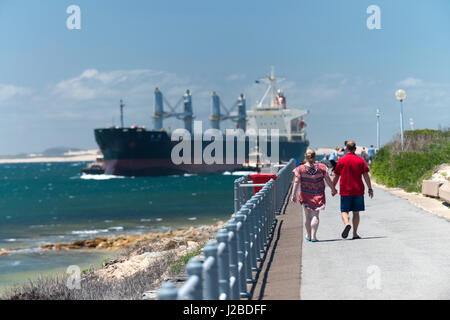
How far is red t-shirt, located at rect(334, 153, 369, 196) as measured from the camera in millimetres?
9734

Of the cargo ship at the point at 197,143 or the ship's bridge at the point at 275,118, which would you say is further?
the ship's bridge at the point at 275,118

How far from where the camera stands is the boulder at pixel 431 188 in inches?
653

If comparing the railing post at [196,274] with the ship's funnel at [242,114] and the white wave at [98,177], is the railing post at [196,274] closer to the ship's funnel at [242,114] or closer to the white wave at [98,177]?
the white wave at [98,177]

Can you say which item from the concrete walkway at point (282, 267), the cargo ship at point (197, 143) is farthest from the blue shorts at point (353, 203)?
the cargo ship at point (197, 143)

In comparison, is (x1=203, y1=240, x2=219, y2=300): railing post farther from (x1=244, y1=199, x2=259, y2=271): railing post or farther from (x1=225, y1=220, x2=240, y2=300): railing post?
(x1=244, y1=199, x2=259, y2=271): railing post

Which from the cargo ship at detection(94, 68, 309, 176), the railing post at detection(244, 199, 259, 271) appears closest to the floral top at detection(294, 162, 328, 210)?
the railing post at detection(244, 199, 259, 271)

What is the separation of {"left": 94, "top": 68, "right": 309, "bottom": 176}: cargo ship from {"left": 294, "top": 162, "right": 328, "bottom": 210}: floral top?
220 feet

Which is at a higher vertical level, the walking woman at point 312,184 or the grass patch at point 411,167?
the walking woman at point 312,184

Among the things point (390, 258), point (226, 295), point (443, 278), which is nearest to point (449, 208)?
point (390, 258)

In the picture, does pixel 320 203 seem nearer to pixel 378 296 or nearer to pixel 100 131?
pixel 378 296

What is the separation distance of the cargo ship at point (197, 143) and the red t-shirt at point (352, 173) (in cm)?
6703

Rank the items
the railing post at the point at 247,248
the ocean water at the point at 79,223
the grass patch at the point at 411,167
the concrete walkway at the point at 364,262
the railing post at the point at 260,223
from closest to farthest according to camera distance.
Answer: the concrete walkway at the point at 364,262 → the railing post at the point at 247,248 → the railing post at the point at 260,223 → the ocean water at the point at 79,223 → the grass patch at the point at 411,167

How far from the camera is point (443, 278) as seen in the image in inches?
272

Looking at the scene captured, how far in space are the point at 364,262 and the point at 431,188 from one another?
9827mm
